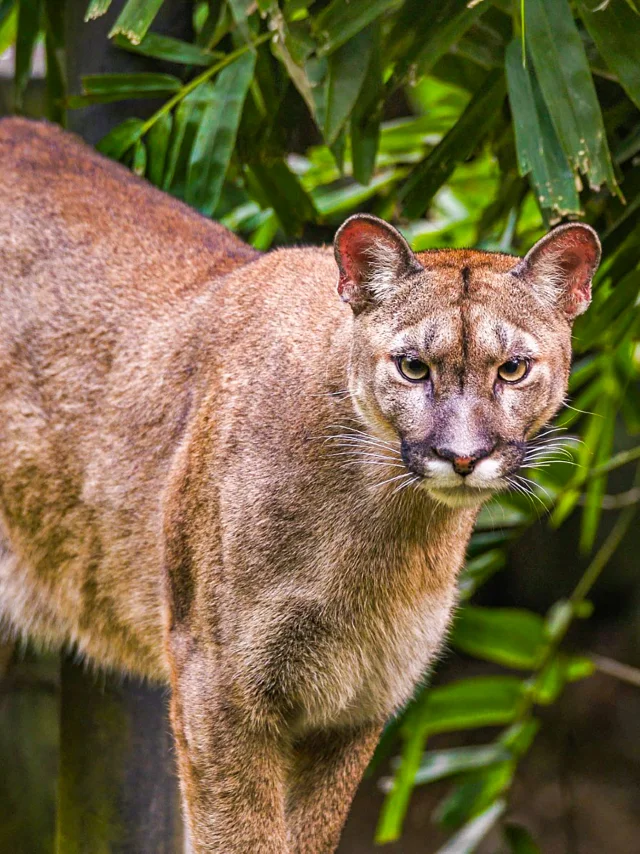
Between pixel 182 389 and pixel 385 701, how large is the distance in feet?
3.65

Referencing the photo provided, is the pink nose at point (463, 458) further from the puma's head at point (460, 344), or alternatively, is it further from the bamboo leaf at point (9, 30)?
the bamboo leaf at point (9, 30)

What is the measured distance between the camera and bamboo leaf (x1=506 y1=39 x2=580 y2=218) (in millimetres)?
3395

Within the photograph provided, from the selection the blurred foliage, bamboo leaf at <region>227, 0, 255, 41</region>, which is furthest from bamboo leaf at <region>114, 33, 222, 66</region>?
bamboo leaf at <region>227, 0, 255, 41</region>

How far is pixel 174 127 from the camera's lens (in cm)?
439

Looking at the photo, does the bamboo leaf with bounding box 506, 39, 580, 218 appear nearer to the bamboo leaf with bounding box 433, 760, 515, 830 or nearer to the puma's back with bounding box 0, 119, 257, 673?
the puma's back with bounding box 0, 119, 257, 673

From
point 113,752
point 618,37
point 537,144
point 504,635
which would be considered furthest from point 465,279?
point 504,635

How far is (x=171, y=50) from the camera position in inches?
165

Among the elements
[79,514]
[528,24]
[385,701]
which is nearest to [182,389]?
[79,514]

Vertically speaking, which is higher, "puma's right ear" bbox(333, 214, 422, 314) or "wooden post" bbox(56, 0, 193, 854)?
"puma's right ear" bbox(333, 214, 422, 314)

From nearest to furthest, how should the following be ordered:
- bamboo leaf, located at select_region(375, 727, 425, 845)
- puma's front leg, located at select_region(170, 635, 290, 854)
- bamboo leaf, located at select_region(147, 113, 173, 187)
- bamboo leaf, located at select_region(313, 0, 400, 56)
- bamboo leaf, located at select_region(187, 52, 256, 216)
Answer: puma's front leg, located at select_region(170, 635, 290, 854)
bamboo leaf, located at select_region(313, 0, 400, 56)
bamboo leaf, located at select_region(187, 52, 256, 216)
bamboo leaf, located at select_region(147, 113, 173, 187)
bamboo leaf, located at select_region(375, 727, 425, 845)

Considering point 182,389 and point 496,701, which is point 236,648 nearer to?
point 182,389

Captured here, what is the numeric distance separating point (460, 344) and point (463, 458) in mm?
292

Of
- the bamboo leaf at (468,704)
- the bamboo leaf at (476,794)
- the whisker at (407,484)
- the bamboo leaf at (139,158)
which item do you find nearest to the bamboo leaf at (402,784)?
the bamboo leaf at (468,704)

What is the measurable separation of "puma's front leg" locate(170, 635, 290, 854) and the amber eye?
1116 mm
